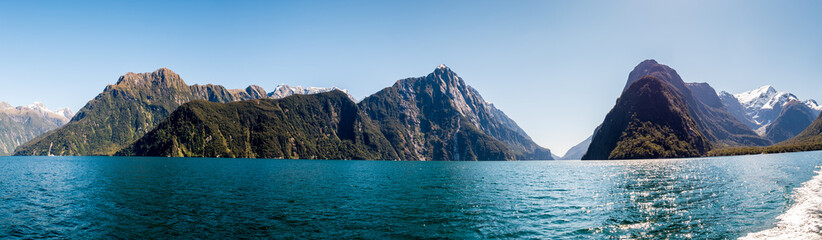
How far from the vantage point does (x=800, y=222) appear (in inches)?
1243

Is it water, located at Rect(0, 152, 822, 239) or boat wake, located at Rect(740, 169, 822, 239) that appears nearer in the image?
boat wake, located at Rect(740, 169, 822, 239)

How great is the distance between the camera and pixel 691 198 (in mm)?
50000

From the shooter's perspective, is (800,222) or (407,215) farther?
(407,215)

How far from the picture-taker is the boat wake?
27.3 m

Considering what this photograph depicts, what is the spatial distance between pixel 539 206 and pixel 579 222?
10.1 metres

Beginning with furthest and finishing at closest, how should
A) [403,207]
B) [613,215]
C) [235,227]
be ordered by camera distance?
1. [403,207]
2. [613,215]
3. [235,227]

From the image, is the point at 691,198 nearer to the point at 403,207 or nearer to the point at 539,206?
the point at 539,206

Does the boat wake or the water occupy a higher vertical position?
the boat wake

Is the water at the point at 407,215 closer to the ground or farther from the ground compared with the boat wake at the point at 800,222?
closer to the ground

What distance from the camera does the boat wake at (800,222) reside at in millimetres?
27328

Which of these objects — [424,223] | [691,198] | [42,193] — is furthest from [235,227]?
[691,198]

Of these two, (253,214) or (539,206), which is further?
(539,206)

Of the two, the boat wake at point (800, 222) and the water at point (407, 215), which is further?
the water at point (407, 215)

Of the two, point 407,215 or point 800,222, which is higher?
point 800,222
